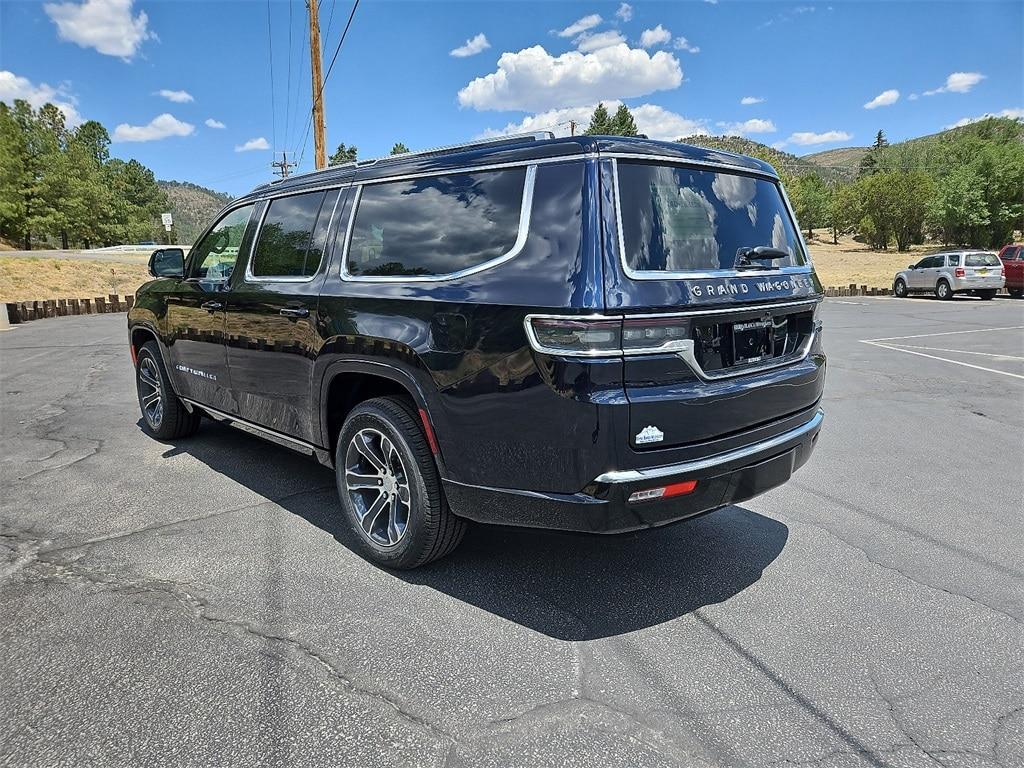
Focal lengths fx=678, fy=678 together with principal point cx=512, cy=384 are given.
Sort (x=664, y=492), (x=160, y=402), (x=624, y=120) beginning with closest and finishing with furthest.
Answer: (x=664, y=492) < (x=160, y=402) < (x=624, y=120)

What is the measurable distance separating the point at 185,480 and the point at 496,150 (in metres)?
3.42

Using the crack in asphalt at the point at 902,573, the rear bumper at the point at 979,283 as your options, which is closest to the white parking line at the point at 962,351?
the crack in asphalt at the point at 902,573

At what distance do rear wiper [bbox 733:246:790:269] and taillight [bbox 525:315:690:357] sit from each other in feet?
1.99

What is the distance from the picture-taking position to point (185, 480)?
4.88 m

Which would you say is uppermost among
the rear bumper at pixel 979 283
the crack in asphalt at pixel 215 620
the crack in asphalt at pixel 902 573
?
the rear bumper at pixel 979 283

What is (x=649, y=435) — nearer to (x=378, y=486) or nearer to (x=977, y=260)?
(x=378, y=486)

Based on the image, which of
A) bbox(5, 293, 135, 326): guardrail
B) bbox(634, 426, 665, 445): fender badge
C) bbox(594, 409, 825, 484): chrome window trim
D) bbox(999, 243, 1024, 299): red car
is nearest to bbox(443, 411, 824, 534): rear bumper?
bbox(594, 409, 825, 484): chrome window trim

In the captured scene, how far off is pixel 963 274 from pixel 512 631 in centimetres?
2673

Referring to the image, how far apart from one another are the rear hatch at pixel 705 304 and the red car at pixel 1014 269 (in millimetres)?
27393

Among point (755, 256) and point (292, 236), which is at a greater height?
point (292, 236)

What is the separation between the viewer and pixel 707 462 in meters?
2.77

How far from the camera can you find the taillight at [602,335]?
2.50m

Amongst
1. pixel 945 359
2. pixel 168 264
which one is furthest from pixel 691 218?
pixel 945 359

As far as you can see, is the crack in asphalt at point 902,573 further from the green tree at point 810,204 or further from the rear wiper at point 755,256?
the green tree at point 810,204
